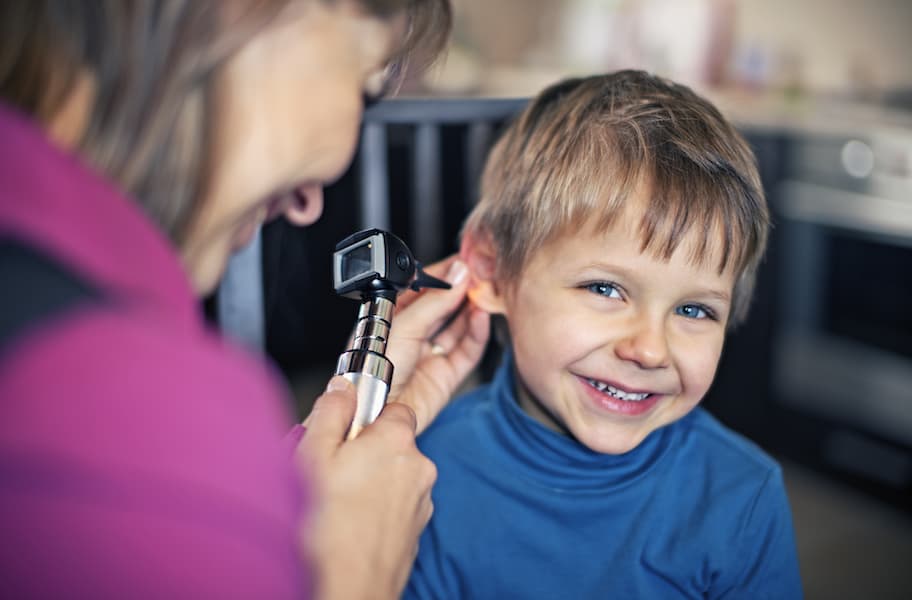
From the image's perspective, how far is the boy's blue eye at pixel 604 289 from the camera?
1048 mm

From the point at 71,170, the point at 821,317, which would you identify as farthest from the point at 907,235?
the point at 71,170

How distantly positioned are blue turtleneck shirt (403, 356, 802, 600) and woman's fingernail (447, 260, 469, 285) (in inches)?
7.4

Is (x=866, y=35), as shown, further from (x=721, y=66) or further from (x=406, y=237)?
(x=406, y=237)

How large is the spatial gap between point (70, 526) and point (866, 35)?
2856 millimetres

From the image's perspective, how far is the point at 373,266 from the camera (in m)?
0.97

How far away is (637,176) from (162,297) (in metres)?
0.63

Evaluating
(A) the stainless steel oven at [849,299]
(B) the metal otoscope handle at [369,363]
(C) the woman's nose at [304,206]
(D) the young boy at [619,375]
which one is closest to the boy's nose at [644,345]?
(D) the young boy at [619,375]

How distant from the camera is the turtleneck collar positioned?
1.11m

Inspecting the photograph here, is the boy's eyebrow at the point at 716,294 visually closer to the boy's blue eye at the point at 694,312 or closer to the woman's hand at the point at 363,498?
the boy's blue eye at the point at 694,312

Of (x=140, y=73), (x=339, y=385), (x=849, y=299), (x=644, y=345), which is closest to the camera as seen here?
Result: (x=140, y=73)

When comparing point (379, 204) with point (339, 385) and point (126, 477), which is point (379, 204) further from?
point (126, 477)

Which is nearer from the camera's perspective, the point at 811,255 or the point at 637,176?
the point at 637,176

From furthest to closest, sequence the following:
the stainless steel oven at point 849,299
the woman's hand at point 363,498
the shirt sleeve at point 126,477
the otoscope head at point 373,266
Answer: the stainless steel oven at point 849,299, the otoscope head at point 373,266, the woman's hand at point 363,498, the shirt sleeve at point 126,477

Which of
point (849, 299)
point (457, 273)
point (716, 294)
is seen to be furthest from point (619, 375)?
point (849, 299)
